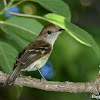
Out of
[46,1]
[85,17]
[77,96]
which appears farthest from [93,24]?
[46,1]

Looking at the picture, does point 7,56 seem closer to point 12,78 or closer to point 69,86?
point 12,78

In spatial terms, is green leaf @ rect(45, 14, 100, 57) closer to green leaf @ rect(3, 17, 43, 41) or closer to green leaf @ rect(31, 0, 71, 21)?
green leaf @ rect(31, 0, 71, 21)

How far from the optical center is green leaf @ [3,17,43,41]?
13.2 feet

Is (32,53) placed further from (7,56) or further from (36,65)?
(7,56)

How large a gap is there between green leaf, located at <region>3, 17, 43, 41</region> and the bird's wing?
0.51 ft

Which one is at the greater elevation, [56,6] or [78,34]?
[56,6]

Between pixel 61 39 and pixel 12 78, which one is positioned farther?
pixel 61 39

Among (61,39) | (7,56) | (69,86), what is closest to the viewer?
(69,86)

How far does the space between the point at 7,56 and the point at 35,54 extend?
0.44m

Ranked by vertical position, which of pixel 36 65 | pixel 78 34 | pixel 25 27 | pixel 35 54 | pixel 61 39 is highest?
pixel 78 34

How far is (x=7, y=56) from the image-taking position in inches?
169

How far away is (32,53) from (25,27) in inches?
14.4

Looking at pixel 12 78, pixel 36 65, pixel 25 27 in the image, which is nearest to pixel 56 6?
pixel 25 27

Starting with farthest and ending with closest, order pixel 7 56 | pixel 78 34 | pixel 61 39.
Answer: pixel 61 39, pixel 7 56, pixel 78 34
